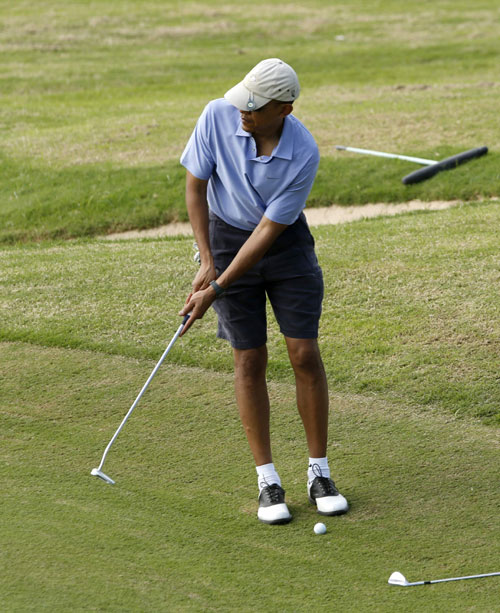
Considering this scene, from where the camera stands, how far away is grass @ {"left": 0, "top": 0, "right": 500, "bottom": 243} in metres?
11.6

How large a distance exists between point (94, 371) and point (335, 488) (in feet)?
7.71

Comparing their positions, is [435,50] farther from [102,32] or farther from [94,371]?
[94,371]

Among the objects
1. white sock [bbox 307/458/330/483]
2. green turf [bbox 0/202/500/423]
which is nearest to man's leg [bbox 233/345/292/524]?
white sock [bbox 307/458/330/483]

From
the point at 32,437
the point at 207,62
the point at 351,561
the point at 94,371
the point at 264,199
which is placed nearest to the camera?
the point at 351,561

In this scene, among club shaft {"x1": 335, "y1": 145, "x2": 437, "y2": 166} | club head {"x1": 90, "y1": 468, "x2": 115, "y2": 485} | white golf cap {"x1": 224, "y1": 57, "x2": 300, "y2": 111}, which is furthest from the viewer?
club shaft {"x1": 335, "y1": 145, "x2": 437, "y2": 166}

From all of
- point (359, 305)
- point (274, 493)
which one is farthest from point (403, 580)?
point (359, 305)

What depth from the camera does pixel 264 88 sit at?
12.8 ft

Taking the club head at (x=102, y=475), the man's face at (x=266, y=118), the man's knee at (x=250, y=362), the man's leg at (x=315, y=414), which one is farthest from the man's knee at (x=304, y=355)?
the club head at (x=102, y=475)

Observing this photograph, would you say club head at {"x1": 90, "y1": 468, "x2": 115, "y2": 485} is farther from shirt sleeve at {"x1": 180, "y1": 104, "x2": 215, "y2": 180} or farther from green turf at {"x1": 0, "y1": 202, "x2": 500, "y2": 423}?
green turf at {"x1": 0, "y1": 202, "x2": 500, "y2": 423}

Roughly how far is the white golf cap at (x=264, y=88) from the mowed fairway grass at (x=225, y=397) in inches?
73.3

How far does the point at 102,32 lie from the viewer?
28.2m

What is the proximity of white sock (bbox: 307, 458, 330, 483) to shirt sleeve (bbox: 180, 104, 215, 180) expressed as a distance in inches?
56.5

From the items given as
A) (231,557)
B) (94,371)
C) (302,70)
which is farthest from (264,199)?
(302,70)

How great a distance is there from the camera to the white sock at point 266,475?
14.4 feet
